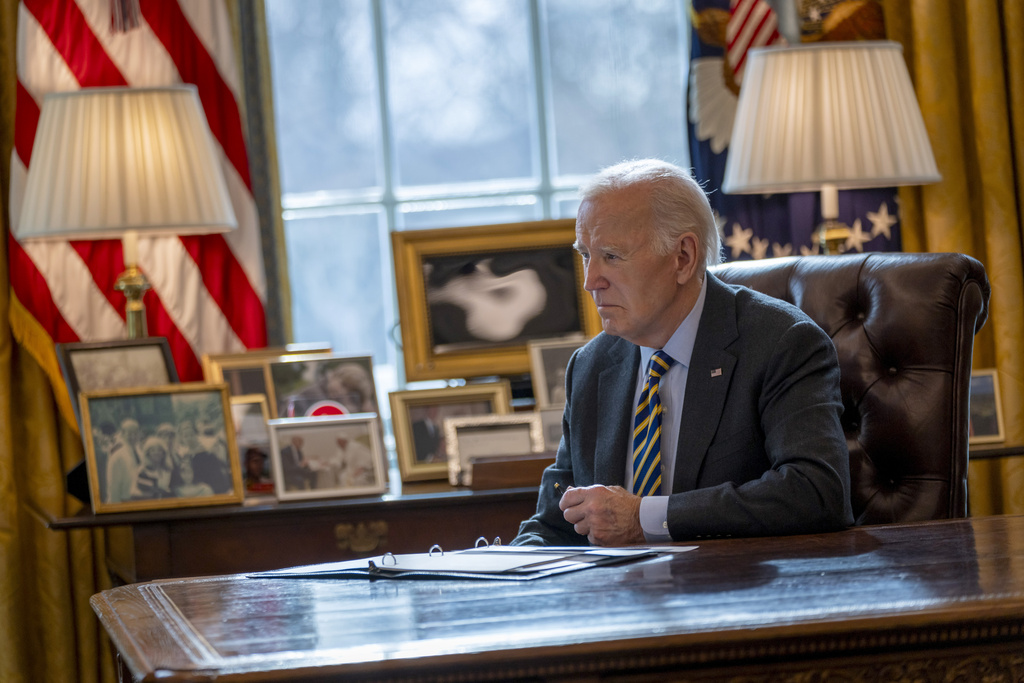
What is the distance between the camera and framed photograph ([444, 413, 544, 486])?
2.70 metres

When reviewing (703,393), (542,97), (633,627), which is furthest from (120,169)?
(633,627)

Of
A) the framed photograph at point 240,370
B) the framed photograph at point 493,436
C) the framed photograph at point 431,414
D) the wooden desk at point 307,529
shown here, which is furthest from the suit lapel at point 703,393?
the framed photograph at point 240,370

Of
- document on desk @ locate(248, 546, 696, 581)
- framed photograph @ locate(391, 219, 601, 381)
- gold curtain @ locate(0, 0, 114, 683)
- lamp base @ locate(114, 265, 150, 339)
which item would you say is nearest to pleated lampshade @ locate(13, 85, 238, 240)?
lamp base @ locate(114, 265, 150, 339)

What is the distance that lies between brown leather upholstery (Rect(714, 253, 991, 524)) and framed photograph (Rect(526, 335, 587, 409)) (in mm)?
968

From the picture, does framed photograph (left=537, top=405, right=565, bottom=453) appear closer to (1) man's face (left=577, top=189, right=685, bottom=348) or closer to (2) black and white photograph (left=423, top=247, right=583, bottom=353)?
(2) black and white photograph (left=423, top=247, right=583, bottom=353)

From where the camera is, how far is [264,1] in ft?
10.6

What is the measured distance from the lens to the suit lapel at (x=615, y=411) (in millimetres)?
1955

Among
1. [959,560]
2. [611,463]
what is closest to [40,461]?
[611,463]

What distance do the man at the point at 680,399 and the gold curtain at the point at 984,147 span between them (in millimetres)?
1428

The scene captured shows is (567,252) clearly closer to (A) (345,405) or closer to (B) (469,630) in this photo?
(A) (345,405)

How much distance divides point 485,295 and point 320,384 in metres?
0.49

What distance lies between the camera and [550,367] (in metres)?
2.90

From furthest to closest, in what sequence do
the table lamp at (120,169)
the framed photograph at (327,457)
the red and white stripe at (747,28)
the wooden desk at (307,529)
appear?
the red and white stripe at (747,28) → the table lamp at (120,169) → the framed photograph at (327,457) → the wooden desk at (307,529)

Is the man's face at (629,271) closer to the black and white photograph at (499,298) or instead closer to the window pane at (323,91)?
the black and white photograph at (499,298)
